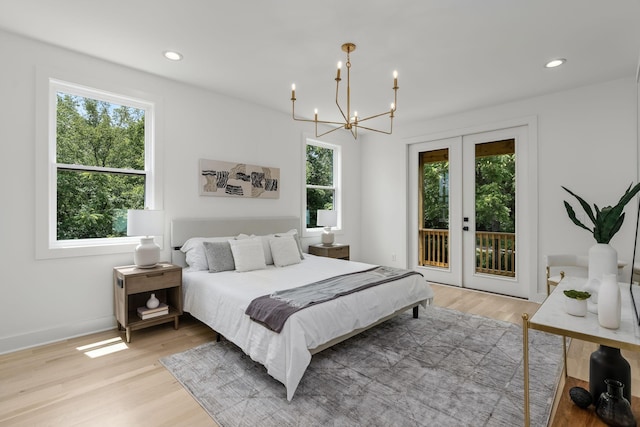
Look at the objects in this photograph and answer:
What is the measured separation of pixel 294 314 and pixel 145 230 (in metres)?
1.75

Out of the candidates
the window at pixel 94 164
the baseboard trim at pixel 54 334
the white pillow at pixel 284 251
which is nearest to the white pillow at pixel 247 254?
the white pillow at pixel 284 251

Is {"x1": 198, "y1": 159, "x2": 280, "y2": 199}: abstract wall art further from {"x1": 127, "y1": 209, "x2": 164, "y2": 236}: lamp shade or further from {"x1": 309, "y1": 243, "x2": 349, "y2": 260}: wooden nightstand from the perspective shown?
{"x1": 309, "y1": 243, "x2": 349, "y2": 260}: wooden nightstand

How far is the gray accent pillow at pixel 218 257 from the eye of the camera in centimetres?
326

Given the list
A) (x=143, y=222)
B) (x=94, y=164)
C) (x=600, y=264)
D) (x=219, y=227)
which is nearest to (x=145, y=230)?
→ (x=143, y=222)

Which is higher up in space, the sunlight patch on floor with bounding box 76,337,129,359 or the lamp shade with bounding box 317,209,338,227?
the lamp shade with bounding box 317,209,338,227

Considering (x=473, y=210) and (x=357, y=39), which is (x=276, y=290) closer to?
(x=357, y=39)

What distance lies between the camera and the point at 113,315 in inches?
126

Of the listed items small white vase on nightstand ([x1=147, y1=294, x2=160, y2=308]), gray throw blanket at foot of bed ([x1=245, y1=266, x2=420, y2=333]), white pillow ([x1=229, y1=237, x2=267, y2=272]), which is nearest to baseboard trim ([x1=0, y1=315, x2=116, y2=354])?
small white vase on nightstand ([x1=147, y1=294, x2=160, y2=308])

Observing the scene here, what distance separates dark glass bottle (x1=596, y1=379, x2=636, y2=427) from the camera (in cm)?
137

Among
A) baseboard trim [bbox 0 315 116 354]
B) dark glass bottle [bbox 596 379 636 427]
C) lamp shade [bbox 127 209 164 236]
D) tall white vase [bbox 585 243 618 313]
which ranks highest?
lamp shade [bbox 127 209 164 236]

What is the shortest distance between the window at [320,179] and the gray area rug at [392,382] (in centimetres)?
262

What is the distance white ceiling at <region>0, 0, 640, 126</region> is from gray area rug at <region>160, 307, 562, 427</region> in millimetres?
2650

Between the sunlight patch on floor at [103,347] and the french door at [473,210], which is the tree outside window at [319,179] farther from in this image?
the sunlight patch on floor at [103,347]

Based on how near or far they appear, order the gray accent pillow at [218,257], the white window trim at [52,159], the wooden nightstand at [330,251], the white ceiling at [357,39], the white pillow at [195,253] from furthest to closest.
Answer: the wooden nightstand at [330,251] < the white pillow at [195,253] < the gray accent pillow at [218,257] < the white window trim at [52,159] < the white ceiling at [357,39]
